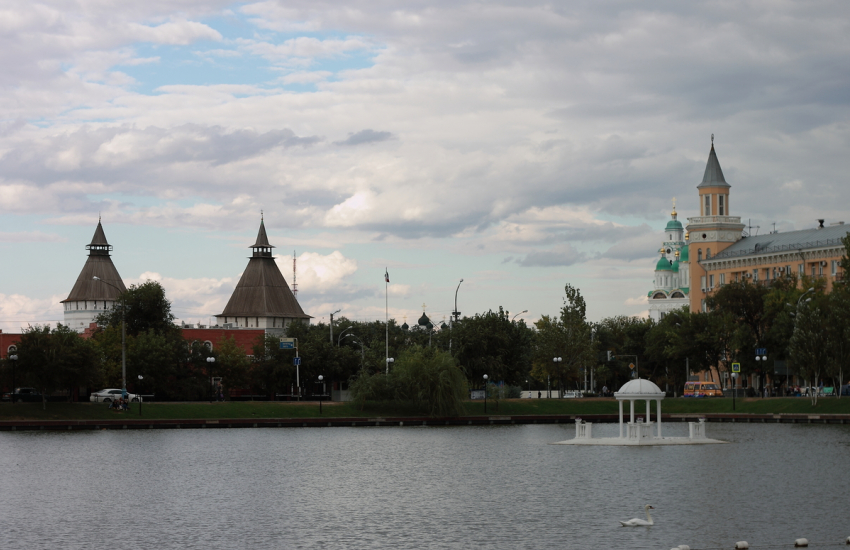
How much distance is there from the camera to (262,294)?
16962 centimetres

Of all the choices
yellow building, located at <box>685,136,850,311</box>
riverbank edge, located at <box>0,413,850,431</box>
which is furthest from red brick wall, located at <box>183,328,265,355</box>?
yellow building, located at <box>685,136,850,311</box>

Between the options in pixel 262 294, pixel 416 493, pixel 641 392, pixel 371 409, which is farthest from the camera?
pixel 262 294

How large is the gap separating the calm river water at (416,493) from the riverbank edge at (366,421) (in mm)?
14399

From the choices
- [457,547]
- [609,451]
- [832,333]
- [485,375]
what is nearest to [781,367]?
[832,333]

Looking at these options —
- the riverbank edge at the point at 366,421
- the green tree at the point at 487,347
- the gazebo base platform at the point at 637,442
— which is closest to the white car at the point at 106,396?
the riverbank edge at the point at 366,421

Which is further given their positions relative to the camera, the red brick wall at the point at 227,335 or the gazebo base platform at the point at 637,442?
the red brick wall at the point at 227,335

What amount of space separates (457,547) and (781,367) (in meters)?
83.1

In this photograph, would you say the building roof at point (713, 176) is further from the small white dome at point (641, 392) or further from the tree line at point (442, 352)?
the small white dome at point (641, 392)

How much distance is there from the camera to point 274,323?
556 ft

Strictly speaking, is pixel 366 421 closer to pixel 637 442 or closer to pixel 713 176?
pixel 637 442

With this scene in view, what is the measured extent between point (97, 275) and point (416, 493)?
128m

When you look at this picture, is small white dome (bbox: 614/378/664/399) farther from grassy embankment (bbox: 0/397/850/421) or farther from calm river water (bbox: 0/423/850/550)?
grassy embankment (bbox: 0/397/850/421)

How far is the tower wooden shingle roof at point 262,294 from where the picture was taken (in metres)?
169

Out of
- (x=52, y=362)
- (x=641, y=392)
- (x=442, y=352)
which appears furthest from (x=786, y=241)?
(x=52, y=362)
